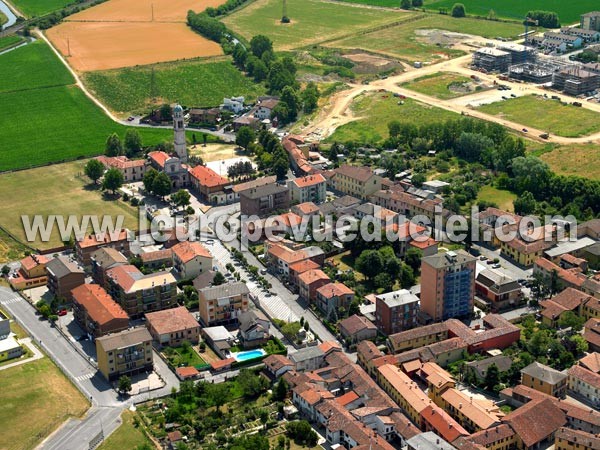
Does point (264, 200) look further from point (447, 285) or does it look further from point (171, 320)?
point (447, 285)

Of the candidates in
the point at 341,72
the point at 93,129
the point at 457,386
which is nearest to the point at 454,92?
the point at 341,72

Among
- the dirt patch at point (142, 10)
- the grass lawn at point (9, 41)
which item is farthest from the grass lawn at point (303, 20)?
the grass lawn at point (9, 41)

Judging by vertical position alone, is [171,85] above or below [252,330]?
above

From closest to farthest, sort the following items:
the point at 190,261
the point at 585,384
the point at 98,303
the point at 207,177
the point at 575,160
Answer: the point at 585,384 < the point at 98,303 < the point at 190,261 < the point at 207,177 < the point at 575,160

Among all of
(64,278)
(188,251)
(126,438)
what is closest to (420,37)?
(188,251)

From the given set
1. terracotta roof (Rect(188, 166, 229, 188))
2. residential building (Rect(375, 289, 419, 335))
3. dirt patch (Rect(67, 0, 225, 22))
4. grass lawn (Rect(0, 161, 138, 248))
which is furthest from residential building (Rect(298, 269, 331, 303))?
dirt patch (Rect(67, 0, 225, 22))

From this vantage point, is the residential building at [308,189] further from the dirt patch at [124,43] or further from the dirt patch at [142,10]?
the dirt patch at [142,10]

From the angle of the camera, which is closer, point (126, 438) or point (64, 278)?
point (126, 438)
